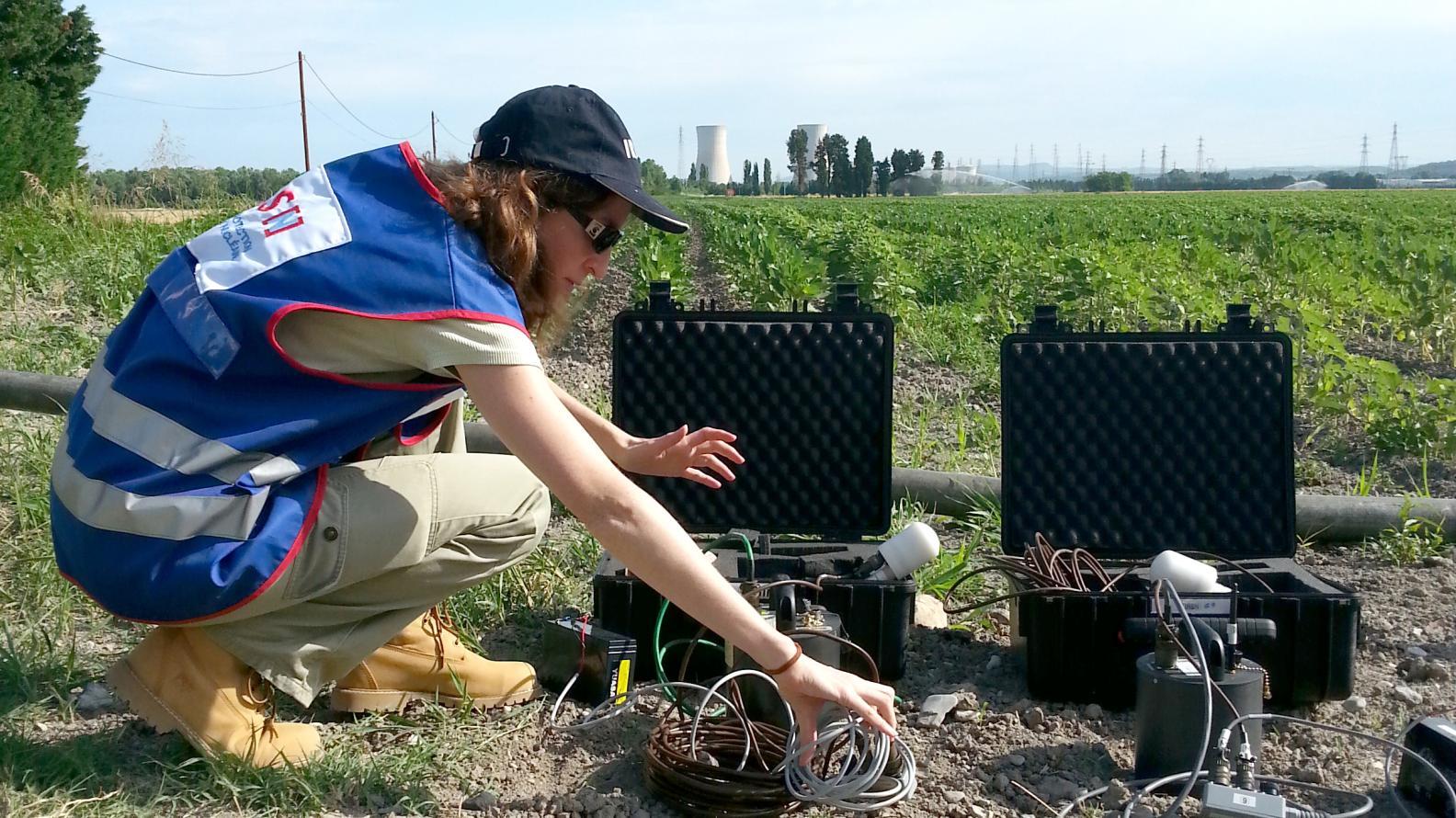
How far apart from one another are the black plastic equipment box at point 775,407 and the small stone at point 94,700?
4.72 ft

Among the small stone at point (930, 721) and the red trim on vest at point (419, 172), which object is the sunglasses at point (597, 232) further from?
the small stone at point (930, 721)

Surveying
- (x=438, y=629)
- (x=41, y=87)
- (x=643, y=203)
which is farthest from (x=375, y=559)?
(x=41, y=87)

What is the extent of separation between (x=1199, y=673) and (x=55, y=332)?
6.39 meters

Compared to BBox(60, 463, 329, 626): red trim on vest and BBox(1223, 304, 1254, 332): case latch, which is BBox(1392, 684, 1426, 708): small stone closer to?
BBox(1223, 304, 1254, 332): case latch

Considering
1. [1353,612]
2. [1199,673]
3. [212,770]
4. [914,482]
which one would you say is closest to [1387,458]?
[914,482]

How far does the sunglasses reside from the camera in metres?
2.16

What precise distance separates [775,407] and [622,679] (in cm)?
91

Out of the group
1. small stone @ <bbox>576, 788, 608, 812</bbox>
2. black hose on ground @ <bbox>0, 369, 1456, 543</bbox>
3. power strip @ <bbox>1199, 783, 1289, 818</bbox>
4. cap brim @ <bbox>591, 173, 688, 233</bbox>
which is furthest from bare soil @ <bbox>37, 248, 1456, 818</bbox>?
cap brim @ <bbox>591, 173, 688, 233</bbox>

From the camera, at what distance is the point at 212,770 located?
2.33 metres

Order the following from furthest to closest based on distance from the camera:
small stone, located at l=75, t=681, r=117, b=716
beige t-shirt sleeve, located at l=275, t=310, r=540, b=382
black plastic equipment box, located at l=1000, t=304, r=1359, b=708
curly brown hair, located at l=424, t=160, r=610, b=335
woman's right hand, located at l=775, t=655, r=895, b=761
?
black plastic equipment box, located at l=1000, t=304, r=1359, b=708, small stone, located at l=75, t=681, r=117, b=716, curly brown hair, located at l=424, t=160, r=610, b=335, beige t-shirt sleeve, located at l=275, t=310, r=540, b=382, woman's right hand, located at l=775, t=655, r=895, b=761

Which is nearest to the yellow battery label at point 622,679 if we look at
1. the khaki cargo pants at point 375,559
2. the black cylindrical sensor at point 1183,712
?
the khaki cargo pants at point 375,559

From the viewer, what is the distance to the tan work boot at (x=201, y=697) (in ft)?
7.74

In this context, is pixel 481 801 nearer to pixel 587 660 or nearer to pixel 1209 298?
pixel 587 660

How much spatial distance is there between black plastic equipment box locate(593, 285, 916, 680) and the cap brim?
1.08 meters
